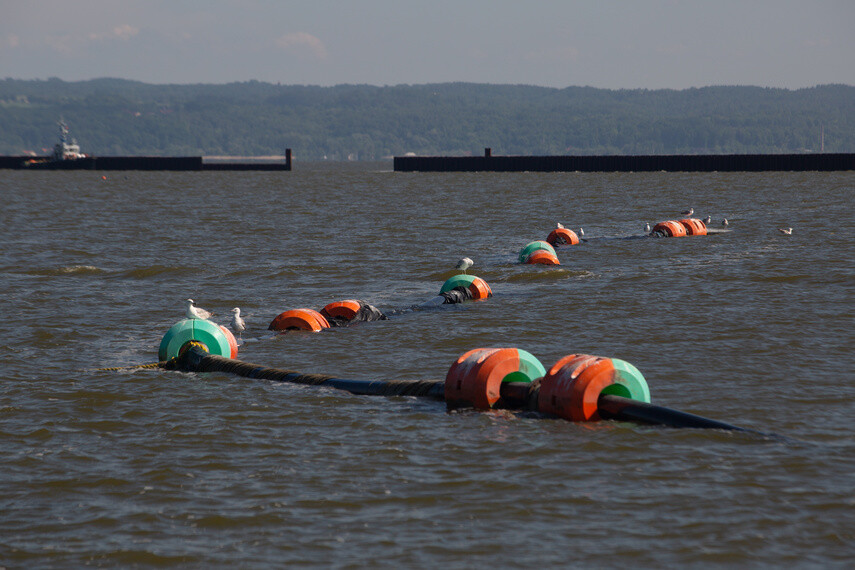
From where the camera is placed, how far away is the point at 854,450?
36.6ft

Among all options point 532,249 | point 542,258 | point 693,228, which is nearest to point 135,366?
point 542,258

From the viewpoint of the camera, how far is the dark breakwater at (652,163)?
12301 cm

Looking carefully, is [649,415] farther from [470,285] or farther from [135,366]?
[470,285]

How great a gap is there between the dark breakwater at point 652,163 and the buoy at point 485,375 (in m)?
116

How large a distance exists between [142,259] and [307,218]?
22.8 metres

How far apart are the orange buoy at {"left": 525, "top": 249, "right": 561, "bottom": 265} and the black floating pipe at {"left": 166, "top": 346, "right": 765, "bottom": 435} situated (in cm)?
1605

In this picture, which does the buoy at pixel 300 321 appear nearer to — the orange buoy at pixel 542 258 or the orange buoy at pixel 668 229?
the orange buoy at pixel 542 258

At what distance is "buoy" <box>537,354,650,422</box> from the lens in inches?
500

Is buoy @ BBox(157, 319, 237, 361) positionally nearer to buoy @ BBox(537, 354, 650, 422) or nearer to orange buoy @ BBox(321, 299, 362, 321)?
orange buoy @ BBox(321, 299, 362, 321)

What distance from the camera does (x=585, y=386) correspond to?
12.7 meters

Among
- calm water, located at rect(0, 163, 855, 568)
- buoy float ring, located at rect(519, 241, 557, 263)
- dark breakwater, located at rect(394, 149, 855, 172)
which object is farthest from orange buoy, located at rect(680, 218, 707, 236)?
dark breakwater, located at rect(394, 149, 855, 172)

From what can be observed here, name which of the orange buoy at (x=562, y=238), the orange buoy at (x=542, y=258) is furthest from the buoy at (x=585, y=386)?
the orange buoy at (x=562, y=238)

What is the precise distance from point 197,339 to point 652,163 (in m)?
128

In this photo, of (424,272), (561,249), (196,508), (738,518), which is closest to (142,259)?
(424,272)
